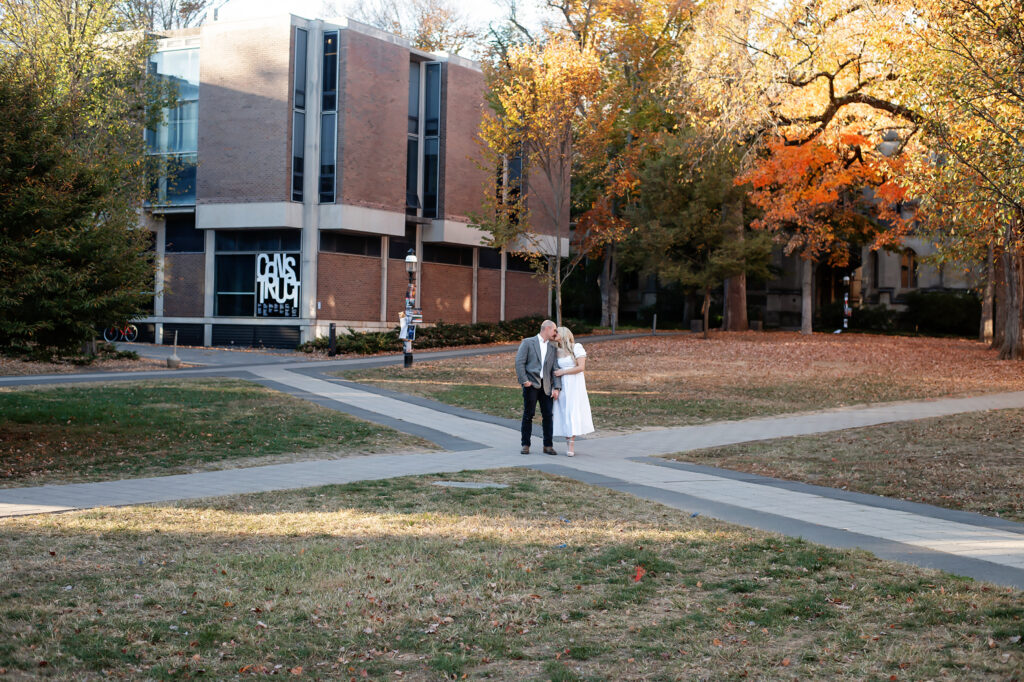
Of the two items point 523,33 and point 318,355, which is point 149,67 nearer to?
point 318,355

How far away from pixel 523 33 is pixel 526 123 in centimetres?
2011

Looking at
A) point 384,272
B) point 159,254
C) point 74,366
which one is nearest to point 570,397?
point 74,366

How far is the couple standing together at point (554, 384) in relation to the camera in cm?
1388

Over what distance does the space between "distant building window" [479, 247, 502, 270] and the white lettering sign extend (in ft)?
32.3

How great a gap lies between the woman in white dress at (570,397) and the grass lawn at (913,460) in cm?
145

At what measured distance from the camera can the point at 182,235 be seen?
39.6 m

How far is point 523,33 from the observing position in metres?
51.8

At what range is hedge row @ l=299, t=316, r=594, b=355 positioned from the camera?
33.6 m

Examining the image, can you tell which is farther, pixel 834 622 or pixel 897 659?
pixel 834 622

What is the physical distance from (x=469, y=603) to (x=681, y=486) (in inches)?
208

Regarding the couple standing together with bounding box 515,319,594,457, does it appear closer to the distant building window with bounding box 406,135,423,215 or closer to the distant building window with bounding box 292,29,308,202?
the distant building window with bounding box 292,29,308,202

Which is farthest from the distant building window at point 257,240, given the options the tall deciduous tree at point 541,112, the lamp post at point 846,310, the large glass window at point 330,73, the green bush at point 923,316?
the green bush at point 923,316

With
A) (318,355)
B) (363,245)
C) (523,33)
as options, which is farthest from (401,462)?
(523,33)

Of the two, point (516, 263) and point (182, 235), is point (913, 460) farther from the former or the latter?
point (516, 263)
